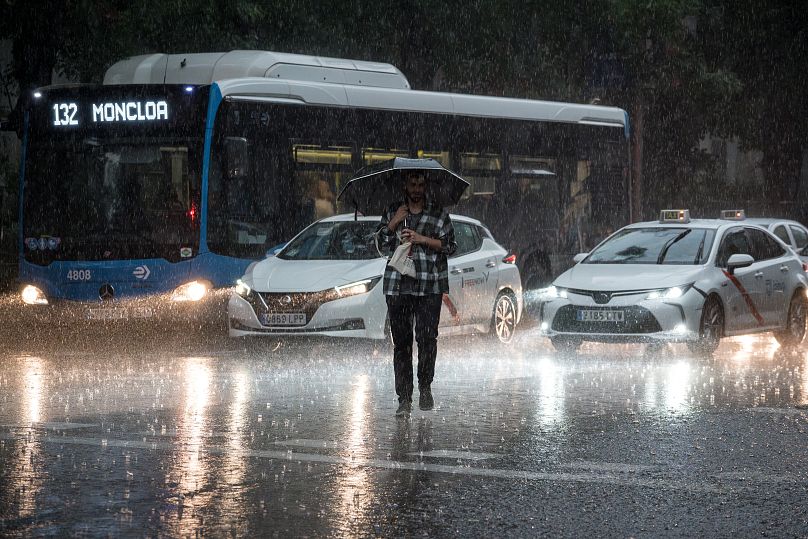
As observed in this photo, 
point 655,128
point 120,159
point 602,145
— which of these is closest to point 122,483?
point 120,159

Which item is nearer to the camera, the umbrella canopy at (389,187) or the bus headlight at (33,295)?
the umbrella canopy at (389,187)

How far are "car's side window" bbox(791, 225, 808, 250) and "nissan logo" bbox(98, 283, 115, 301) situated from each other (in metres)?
9.09

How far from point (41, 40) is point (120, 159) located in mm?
7859

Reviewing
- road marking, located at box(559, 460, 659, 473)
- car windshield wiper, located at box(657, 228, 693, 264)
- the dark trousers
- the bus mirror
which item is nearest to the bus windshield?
the bus mirror

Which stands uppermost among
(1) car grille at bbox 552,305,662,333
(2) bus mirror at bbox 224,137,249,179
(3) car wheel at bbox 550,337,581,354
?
(2) bus mirror at bbox 224,137,249,179

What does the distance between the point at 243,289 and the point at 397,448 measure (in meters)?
6.94

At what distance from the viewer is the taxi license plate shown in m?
17.2

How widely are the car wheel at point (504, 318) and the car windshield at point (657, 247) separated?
4.26ft

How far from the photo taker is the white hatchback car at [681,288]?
15227 mm

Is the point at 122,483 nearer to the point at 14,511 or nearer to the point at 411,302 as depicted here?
the point at 14,511

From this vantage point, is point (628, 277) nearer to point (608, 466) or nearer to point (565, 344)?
point (565, 344)

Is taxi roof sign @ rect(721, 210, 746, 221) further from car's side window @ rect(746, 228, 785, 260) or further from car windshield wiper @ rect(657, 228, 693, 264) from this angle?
car windshield wiper @ rect(657, 228, 693, 264)

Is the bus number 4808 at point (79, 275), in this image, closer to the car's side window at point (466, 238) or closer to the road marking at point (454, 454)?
the car's side window at point (466, 238)

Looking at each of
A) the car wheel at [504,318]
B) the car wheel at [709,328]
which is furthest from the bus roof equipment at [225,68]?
the car wheel at [709,328]
